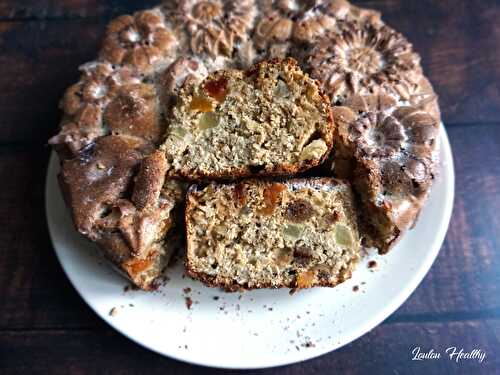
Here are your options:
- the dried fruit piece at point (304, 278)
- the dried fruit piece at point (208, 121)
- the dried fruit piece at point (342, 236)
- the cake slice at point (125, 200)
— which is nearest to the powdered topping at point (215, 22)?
the dried fruit piece at point (208, 121)

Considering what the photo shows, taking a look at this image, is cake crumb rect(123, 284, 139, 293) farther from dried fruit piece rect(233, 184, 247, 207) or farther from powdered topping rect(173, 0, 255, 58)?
powdered topping rect(173, 0, 255, 58)

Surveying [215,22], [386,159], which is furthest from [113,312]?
[215,22]

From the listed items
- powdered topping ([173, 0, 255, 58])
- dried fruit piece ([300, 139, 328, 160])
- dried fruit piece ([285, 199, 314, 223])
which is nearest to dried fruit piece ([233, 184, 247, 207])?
dried fruit piece ([285, 199, 314, 223])

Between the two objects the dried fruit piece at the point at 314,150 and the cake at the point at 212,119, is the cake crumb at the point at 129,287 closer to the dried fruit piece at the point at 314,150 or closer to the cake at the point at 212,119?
the cake at the point at 212,119

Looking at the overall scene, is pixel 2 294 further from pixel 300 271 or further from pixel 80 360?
pixel 300 271

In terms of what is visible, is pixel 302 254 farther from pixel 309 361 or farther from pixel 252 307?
pixel 309 361

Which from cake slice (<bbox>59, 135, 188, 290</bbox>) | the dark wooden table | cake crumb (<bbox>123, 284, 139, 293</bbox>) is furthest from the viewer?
the dark wooden table
